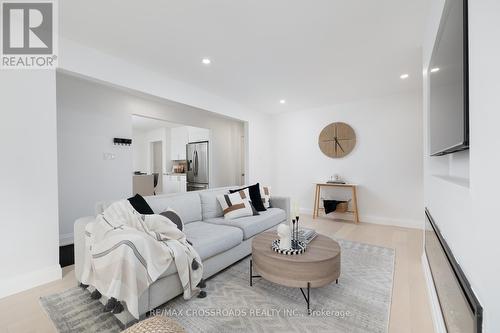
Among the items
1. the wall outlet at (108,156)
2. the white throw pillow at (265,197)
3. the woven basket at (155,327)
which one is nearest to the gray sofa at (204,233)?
the white throw pillow at (265,197)

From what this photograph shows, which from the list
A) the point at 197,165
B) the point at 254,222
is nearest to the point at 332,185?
the point at 254,222

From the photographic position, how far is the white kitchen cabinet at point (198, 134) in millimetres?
6261

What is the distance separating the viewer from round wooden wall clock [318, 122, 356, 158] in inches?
189

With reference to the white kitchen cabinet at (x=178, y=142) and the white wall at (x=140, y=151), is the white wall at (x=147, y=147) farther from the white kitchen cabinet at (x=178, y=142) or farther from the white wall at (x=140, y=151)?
the white kitchen cabinet at (x=178, y=142)

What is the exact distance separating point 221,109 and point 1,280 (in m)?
3.61

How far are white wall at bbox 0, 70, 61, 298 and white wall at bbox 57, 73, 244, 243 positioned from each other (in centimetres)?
113

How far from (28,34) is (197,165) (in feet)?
14.4

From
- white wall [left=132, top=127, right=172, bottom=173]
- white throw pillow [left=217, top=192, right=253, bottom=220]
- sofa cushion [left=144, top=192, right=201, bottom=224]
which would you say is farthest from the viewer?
white wall [left=132, top=127, right=172, bottom=173]

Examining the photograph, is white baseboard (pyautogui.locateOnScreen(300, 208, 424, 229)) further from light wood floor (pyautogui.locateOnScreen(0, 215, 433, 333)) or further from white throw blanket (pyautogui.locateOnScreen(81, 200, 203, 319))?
white throw blanket (pyautogui.locateOnScreen(81, 200, 203, 319))

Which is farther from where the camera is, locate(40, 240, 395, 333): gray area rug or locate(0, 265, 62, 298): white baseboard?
locate(0, 265, 62, 298): white baseboard

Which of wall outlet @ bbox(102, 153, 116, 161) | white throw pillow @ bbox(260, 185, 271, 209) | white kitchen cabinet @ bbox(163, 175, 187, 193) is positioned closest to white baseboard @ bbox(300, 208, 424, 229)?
white throw pillow @ bbox(260, 185, 271, 209)

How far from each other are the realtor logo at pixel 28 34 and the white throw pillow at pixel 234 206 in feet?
7.77

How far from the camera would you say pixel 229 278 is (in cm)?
231

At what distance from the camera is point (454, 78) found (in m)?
1.10
